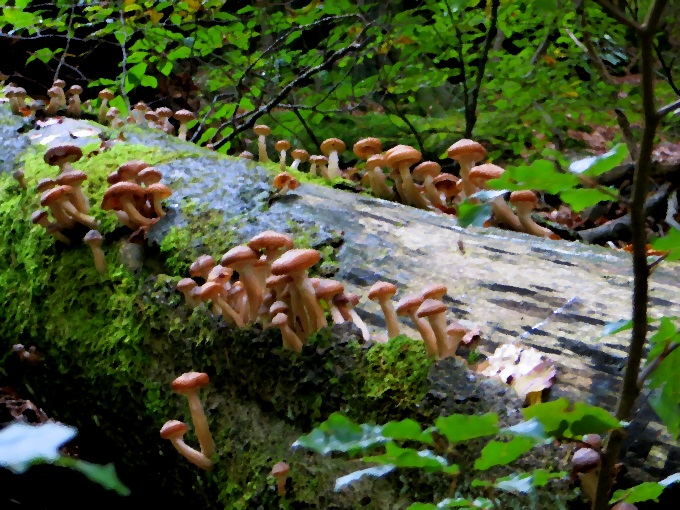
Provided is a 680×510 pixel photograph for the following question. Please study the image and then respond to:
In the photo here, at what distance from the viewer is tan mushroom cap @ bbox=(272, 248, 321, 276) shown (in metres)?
1.80

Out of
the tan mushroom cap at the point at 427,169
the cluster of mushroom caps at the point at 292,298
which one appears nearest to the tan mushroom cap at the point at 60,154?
the cluster of mushroom caps at the point at 292,298

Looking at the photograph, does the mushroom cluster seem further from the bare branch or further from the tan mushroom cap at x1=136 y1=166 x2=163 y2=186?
the bare branch

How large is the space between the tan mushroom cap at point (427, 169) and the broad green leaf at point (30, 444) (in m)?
2.66

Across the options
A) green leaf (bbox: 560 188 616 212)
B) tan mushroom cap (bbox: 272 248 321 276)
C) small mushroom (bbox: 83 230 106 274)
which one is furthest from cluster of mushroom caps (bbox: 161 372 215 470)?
green leaf (bbox: 560 188 616 212)

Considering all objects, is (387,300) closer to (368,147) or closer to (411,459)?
(411,459)

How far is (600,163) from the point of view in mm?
850

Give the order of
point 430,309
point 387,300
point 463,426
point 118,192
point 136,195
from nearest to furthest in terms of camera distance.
A: point 463,426
point 430,309
point 387,300
point 118,192
point 136,195

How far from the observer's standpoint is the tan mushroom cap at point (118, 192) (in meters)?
2.51

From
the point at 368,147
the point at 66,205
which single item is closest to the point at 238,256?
the point at 66,205

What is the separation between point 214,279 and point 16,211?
1849mm

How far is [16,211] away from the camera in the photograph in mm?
3268

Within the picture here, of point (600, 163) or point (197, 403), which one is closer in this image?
point (600, 163)

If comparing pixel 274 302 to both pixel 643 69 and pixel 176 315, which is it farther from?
pixel 643 69

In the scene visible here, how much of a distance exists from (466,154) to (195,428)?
1912mm
